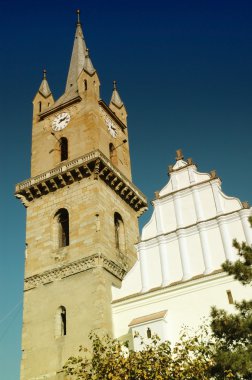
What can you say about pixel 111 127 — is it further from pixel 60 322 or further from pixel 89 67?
pixel 60 322

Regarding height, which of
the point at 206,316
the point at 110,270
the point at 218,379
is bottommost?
the point at 218,379

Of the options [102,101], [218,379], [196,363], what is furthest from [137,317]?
[102,101]

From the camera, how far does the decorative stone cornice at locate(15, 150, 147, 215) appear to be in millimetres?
26734

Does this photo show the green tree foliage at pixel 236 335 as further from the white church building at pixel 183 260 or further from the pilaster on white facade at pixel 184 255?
the pilaster on white facade at pixel 184 255

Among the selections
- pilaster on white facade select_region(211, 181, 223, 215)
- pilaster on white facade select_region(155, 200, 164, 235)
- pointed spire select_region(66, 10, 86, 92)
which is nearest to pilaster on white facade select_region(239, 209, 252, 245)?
pilaster on white facade select_region(211, 181, 223, 215)

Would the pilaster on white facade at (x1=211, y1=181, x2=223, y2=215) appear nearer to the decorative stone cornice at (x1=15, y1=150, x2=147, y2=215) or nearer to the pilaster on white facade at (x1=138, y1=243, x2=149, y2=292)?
the pilaster on white facade at (x1=138, y1=243, x2=149, y2=292)

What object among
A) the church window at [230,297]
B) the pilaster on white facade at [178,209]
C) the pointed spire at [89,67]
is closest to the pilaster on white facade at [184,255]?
the pilaster on white facade at [178,209]

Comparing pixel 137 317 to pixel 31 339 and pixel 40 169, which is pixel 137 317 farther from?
pixel 40 169

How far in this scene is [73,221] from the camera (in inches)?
1023

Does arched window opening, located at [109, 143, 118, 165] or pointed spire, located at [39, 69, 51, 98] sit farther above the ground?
pointed spire, located at [39, 69, 51, 98]

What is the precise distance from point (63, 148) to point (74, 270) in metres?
8.60

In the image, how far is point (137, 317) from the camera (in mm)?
22266

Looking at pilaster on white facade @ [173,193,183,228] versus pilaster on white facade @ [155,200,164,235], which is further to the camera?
pilaster on white facade @ [155,200,164,235]

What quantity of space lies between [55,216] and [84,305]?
19.5 feet
